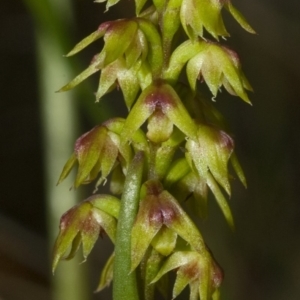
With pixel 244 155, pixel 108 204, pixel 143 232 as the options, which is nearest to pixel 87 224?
pixel 108 204

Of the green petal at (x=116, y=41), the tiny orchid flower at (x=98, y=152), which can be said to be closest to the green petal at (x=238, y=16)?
the green petal at (x=116, y=41)

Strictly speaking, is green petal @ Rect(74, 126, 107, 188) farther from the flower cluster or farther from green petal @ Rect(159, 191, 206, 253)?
green petal @ Rect(159, 191, 206, 253)

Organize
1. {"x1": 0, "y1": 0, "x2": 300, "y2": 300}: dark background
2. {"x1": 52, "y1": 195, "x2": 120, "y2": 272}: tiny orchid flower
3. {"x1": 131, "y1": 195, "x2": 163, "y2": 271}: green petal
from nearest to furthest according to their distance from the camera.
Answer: {"x1": 131, "y1": 195, "x2": 163, "y2": 271}: green petal, {"x1": 52, "y1": 195, "x2": 120, "y2": 272}: tiny orchid flower, {"x1": 0, "y1": 0, "x2": 300, "y2": 300}: dark background

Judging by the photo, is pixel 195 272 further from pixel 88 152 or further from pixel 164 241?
pixel 88 152

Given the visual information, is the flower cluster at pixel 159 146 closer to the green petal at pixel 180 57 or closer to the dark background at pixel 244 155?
the green petal at pixel 180 57

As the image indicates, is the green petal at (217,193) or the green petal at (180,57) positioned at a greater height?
the green petal at (180,57)

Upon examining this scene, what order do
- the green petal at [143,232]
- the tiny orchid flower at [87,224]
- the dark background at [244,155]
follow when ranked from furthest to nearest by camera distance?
the dark background at [244,155] → the tiny orchid flower at [87,224] → the green petal at [143,232]

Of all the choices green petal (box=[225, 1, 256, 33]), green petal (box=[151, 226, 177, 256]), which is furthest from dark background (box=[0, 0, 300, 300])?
green petal (box=[225, 1, 256, 33])

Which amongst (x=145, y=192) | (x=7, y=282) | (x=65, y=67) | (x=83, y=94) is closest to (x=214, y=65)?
(x=145, y=192)
